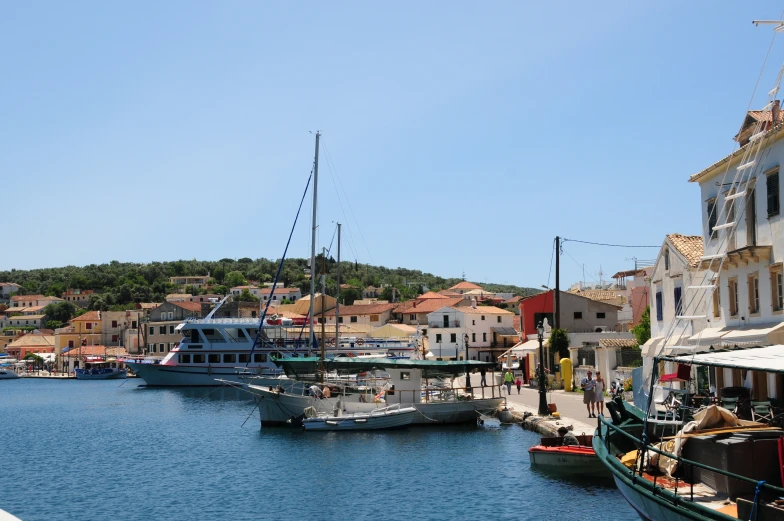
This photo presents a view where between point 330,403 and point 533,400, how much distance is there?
1042cm

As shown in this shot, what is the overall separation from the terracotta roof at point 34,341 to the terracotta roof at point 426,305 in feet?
182

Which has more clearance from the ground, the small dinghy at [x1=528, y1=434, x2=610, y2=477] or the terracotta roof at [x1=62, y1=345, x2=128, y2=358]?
the terracotta roof at [x1=62, y1=345, x2=128, y2=358]

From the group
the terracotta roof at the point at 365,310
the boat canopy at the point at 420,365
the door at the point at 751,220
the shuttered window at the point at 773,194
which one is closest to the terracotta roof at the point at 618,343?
the boat canopy at the point at 420,365

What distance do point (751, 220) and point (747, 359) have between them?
1439cm

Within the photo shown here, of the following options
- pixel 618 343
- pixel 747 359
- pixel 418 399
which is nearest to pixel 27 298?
pixel 418 399

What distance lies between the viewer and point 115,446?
34.5m

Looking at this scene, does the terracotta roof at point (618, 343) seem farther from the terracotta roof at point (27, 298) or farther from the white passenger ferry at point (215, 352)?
the terracotta roof at point (27, 298)

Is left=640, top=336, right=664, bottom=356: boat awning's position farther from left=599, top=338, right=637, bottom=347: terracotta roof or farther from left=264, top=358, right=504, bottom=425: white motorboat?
left=264, top=358, right=504, bottom=425: white motorboat

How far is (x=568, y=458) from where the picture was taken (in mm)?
22188

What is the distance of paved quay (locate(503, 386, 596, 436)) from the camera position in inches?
1095

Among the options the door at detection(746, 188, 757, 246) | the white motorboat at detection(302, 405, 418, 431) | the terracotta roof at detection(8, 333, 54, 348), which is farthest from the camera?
the terracotta roof at detection(8, 333, 54, 348)

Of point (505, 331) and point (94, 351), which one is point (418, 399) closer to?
point (505, 331)

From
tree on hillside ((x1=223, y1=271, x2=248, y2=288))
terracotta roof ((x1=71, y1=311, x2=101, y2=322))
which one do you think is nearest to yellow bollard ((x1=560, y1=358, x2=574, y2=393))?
terracotta roof ((x1=71, y1=311, x2=101, y2=322))

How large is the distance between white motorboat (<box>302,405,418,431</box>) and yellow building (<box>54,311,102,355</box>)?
318 ft
